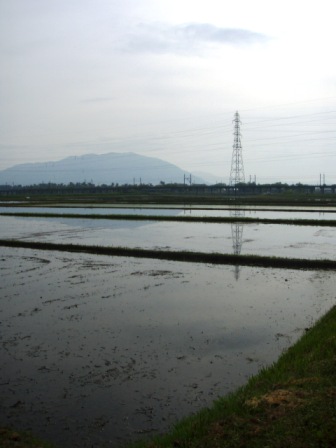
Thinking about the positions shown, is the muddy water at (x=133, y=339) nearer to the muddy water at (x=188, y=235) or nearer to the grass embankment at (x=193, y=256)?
the grass embankment at (x=193, y=256)

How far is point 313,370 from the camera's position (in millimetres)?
4133

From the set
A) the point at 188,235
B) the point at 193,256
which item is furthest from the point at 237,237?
the point at 193,256

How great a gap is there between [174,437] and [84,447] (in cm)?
70

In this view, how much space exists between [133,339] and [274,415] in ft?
8.42

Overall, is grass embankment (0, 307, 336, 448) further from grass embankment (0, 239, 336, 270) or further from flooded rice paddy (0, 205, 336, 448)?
grass embankment (0, 239, 336, 270)

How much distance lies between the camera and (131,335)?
5715 mm

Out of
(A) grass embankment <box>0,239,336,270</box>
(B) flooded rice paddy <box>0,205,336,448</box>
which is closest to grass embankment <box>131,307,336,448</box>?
(B) flooded rice paddy <box>0,205,336,448</box>

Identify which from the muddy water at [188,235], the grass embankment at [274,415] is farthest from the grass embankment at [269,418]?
the muddy water at [188,235]

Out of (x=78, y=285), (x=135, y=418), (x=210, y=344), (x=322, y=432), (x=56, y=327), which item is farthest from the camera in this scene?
(x=78, y=285)

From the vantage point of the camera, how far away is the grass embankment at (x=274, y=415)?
3025 millimetres

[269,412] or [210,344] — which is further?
[210,344]

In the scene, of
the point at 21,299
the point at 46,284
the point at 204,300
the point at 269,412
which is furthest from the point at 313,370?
the point at 46,284

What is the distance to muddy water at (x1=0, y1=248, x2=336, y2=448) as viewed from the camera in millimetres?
3838

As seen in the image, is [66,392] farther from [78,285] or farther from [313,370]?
[78,285]
